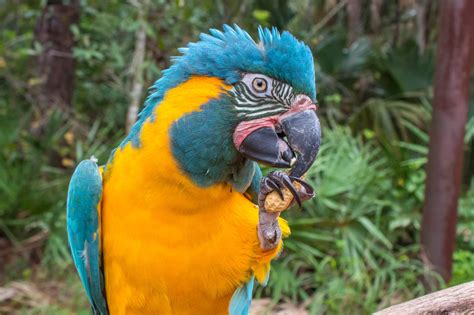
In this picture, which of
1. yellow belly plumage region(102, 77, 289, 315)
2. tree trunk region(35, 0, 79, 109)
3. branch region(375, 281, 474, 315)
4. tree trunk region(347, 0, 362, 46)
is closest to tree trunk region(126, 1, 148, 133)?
tree trunk region(35, 0, 79, 109)

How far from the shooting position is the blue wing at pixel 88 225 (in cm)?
194

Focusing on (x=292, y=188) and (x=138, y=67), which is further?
(x=138, y=67)

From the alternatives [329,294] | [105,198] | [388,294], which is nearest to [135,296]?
[105,198]

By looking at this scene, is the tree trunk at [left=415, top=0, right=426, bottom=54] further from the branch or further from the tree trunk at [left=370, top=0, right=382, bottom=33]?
the branch

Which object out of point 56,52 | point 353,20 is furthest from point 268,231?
point 353,20

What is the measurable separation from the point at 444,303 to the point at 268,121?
0.70m

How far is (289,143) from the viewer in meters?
1.58

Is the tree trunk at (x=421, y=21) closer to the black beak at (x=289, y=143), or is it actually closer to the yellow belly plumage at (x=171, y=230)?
the yellow belly plumage at (x=171, y=230)

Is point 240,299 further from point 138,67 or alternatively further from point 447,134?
point 138,67

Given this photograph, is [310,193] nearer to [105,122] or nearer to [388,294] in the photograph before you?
[388,294]

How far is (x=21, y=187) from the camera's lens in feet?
12.5

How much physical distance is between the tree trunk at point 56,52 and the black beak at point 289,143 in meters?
3.48

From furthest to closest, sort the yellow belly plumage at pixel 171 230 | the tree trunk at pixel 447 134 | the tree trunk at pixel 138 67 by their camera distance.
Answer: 1. the tree trunk at pixel 138 67
2. the tree trunk at pixel 447 134
3. the yellow belly plumage at pixel 171 230

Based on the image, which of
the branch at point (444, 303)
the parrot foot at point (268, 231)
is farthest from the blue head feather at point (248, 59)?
the branch at point (444, 303)
